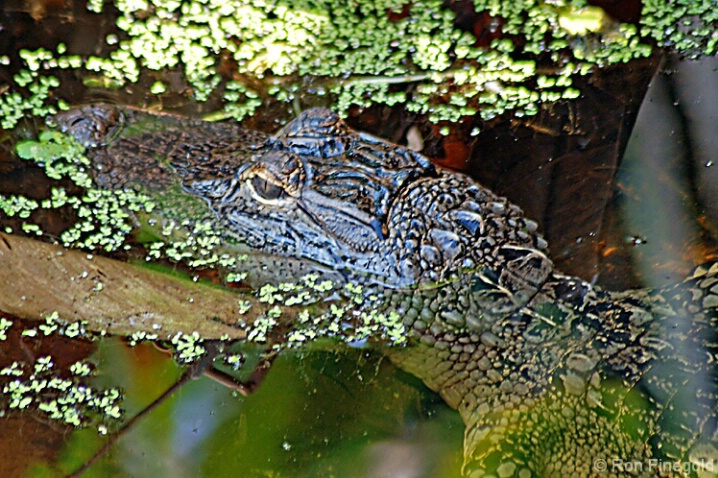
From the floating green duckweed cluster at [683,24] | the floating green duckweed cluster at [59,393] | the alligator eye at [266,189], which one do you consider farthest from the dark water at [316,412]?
the floating green duckweed cluster at [683,24]

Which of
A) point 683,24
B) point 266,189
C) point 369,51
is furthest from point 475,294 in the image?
point 683,24

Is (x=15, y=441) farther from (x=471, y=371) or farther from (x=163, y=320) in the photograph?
(x=471, y=371)

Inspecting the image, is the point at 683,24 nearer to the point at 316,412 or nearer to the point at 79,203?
the point at 316,412

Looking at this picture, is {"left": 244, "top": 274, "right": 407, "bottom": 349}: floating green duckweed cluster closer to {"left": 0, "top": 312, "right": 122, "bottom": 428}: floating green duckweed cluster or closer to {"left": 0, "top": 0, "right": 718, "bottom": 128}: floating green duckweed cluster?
{"left": 0, "top": 312, "right": 122, "bottom": 428}: floating green duckweed cluster

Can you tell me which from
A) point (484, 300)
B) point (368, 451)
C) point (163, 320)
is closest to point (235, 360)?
point (163, 320)

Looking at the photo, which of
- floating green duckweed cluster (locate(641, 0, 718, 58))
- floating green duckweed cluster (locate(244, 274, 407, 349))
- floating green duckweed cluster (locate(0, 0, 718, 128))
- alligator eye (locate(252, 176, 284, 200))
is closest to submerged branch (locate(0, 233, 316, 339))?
floating green duckweed cluster (locate(244, 274, 407, 349))

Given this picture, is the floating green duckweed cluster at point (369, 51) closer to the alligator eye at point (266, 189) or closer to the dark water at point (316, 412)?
the alligator eye at point (266, 189)
